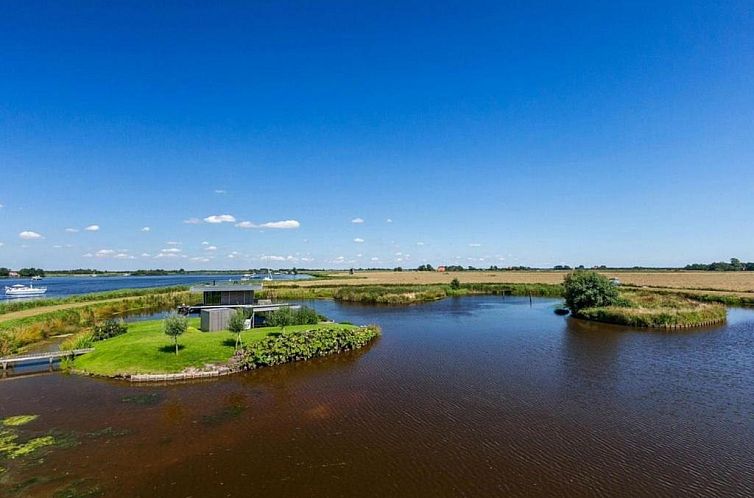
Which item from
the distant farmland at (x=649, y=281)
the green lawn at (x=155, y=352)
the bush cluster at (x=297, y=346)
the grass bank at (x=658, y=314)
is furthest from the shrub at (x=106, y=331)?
the distant farmland at (x=649, y=281)

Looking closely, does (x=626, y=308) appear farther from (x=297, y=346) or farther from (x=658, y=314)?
(x=297, y=346)

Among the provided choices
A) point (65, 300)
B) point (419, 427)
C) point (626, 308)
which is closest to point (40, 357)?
point (419, 427)

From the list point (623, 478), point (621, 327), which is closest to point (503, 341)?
point (621, 327)

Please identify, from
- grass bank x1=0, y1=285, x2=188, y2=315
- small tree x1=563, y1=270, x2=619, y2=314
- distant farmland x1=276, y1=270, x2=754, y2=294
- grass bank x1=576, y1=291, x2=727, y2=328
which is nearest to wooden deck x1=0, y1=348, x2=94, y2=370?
grass bank x1=0, y1=285, x2=188, y2=315

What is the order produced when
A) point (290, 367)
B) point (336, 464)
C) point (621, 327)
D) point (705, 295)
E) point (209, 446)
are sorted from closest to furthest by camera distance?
1. point (336, 464)
2. point (209, 446)
3. point (290, 367)
4. point (621, 327)
5. point (705, 295)

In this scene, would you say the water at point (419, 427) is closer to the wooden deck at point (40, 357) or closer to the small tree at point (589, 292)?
the wooden deck at point (40, 357)

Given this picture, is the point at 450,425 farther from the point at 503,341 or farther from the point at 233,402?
the point at 503,341
